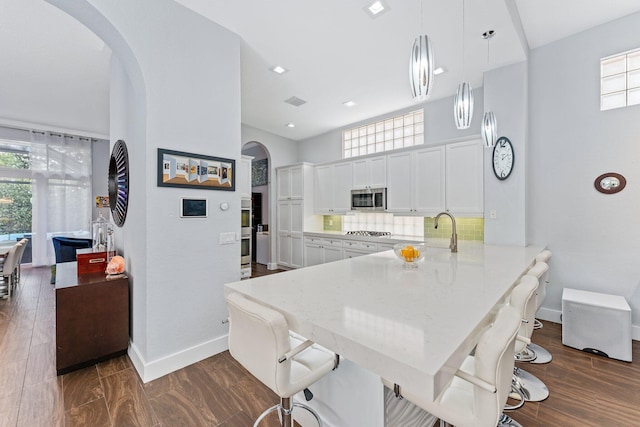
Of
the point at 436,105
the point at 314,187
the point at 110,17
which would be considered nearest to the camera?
the point at 110,17

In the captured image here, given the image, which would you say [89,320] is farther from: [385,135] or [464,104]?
[385,135]

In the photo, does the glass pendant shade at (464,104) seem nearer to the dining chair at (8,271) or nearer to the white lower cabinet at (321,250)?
the white lower cabinet at (321,250)

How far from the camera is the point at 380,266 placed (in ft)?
6.57

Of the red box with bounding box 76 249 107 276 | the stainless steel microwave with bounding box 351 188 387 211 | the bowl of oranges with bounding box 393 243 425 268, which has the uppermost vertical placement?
the stainless steel microwave with bounding box 351 188 387 211

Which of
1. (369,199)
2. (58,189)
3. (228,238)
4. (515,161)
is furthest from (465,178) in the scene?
(58,189)

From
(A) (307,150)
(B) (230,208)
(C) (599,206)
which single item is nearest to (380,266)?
(B) (230,208)

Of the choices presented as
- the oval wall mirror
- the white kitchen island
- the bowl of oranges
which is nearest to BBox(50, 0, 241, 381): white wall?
the white kitchen island

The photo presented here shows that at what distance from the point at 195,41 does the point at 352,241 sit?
3.72 meters

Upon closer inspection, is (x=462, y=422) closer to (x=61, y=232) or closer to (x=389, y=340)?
(x=389, y=340)

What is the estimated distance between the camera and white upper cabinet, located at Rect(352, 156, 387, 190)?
481 centimetres

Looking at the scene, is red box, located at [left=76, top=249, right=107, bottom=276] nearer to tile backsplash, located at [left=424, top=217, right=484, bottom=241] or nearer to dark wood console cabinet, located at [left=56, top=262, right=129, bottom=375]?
dark wood console cabinet, located at [left=56, top=262, right=129, bottom=375]

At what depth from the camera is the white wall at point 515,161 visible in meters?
3.22

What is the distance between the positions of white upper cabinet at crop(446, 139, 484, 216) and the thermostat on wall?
3.31m

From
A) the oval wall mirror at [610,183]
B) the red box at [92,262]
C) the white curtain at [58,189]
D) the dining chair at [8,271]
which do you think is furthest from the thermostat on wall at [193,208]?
the white curtain at [58,189]
